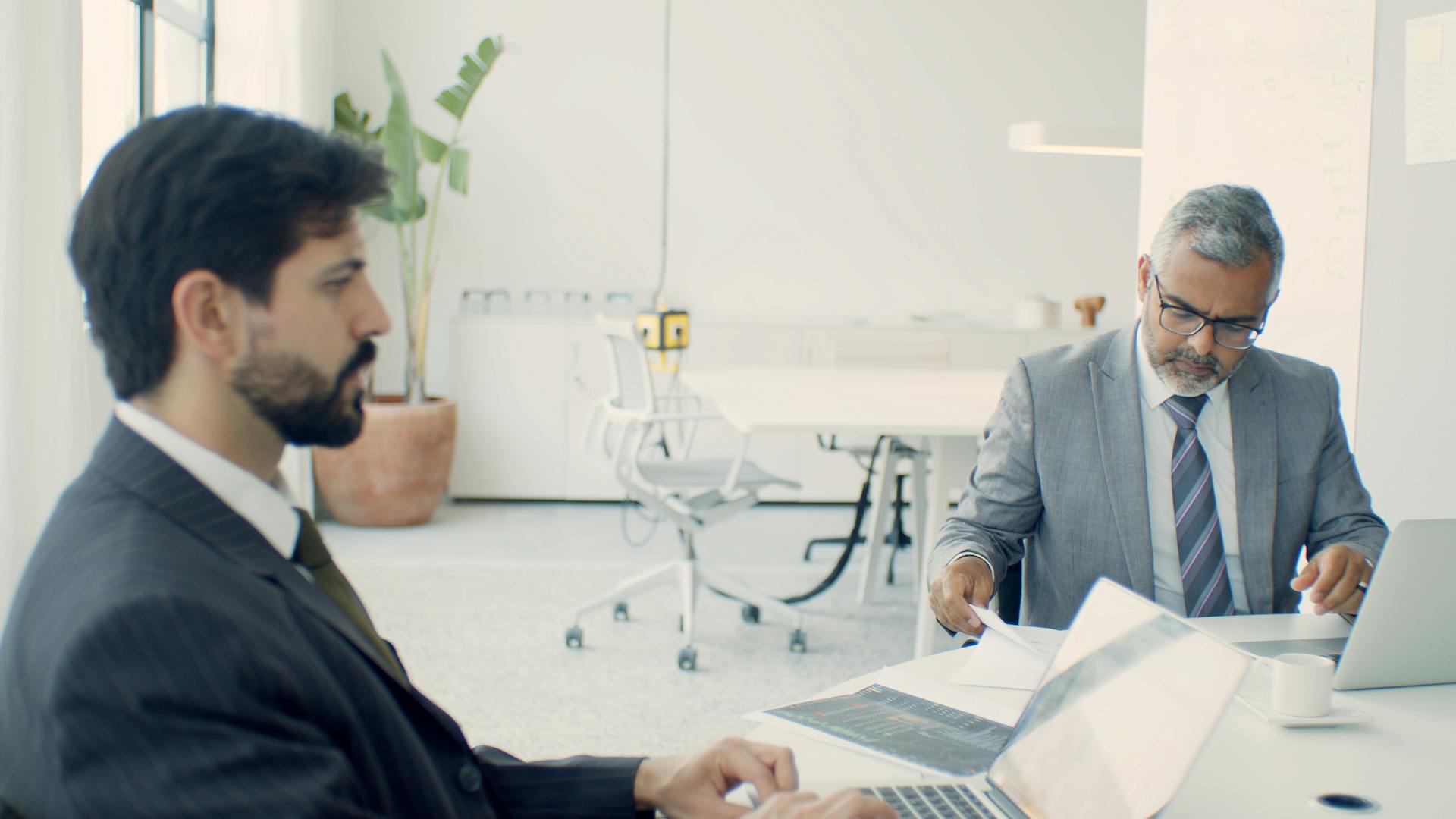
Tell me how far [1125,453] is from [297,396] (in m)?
1.34

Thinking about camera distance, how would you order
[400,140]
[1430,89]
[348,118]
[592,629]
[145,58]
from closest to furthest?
1. [1430,89]
2. [592,629]
3. [145,58]
4. [400,140]
5. [348,118]

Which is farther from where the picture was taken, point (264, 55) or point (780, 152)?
point (780, 152)

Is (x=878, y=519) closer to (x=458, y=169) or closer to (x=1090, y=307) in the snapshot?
(x=1090, y=307)

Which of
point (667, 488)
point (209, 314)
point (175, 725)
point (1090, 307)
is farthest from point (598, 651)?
point (1090, 307)

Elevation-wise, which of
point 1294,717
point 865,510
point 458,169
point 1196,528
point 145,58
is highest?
point 145,58

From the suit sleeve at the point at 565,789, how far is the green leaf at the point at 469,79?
15.0ft

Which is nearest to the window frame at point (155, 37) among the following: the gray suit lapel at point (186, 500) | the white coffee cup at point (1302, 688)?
the gray suit lapel at point (186, 500)

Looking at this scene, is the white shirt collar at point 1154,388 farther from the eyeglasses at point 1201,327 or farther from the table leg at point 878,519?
the table leg at point 878,519

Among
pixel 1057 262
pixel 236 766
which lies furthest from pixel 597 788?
pixel 1057 262

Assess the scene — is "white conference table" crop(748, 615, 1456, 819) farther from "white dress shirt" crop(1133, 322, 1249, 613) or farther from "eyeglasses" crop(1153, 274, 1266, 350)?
"eyeglasses" crop(1153, 274, 1266, 350)

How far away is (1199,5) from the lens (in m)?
3.00

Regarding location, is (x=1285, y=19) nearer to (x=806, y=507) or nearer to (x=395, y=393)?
(x=806, y=507)

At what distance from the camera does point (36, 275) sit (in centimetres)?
265

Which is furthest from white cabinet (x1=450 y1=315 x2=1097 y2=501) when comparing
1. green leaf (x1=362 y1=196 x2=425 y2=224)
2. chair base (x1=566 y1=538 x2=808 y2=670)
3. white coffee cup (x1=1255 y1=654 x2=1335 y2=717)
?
white coffee cup (x1=1255 y1=654 x2=1335 y2=717)
